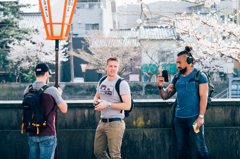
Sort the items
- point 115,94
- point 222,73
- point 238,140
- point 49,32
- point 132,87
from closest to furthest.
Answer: point 115,94
point 49,32
point 238,140
point 132,87
point 222,73

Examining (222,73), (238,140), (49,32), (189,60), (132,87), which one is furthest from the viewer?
(222,73)

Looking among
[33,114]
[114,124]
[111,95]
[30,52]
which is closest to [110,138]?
[114,124]

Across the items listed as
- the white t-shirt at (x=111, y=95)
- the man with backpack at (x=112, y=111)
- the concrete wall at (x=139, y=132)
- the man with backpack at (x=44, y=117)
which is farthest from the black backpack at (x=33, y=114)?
the concrete wall at (x=139, y=132)

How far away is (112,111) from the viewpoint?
10.6ft

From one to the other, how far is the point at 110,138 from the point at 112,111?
1.22 ft

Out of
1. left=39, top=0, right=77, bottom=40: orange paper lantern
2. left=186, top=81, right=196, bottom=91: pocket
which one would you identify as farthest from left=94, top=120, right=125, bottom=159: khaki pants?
left=39, top=0, right=77, bottom=40: orange paper lantern

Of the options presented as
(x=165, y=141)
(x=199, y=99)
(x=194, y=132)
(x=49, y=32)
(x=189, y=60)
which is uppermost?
(x=49, y=32)

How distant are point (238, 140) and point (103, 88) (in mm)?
2913

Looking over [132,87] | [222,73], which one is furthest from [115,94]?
[222,73]

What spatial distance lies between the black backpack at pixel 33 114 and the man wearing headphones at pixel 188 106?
194 centimetres

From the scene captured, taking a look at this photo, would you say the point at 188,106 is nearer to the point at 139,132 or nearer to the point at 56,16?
the point at 139,132

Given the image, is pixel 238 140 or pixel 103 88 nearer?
pixel 103 88

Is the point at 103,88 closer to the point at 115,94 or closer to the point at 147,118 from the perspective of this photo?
the point at 115,94

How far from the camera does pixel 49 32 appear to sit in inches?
149
